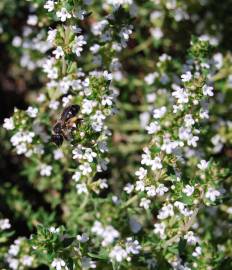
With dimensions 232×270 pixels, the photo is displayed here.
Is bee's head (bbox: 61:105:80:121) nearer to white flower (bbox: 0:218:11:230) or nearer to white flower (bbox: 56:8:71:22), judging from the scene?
white flower (bbox: 56:8:71:22)

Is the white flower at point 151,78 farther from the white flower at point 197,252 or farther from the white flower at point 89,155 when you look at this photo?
the white flower at point 197,252

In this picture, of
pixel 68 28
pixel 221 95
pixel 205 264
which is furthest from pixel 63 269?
pixel 221 95

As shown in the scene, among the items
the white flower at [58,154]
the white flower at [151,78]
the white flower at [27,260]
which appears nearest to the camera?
the white flower at [27,260]

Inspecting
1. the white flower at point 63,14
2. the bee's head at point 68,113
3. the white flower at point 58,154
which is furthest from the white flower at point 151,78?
the white flower at point 63,14

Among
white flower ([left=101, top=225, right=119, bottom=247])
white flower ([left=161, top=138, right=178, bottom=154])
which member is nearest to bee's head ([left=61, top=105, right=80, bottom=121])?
white flower ([left=161, top=138, right=178, bottom=154])

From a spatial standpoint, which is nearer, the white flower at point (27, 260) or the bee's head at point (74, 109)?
the bee's head at point (74, 109)

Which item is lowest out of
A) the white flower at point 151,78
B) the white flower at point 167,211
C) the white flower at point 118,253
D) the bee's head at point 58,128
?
the white flower at point 118,253

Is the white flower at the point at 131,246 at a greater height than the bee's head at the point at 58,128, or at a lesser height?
lesser

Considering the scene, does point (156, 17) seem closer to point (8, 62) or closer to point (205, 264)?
point (8, 62)

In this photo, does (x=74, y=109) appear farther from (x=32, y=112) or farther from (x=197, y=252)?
(x=197, y=252)
